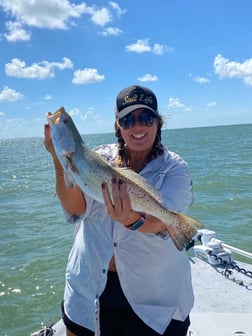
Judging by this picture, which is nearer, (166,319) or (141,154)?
(166,319)

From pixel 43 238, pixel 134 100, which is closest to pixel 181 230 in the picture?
pixel 134 100

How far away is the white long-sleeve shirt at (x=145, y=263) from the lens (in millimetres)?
2754

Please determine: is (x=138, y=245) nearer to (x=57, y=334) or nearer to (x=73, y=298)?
(x=73, y=298)

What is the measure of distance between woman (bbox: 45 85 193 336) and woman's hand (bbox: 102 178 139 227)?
0.43 ft

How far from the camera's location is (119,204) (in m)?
2.53

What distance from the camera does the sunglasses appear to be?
284cm

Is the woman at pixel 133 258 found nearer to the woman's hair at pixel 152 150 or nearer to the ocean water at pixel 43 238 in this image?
the woman's hair at pixel 152 150

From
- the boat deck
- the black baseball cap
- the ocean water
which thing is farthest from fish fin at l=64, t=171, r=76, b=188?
the ocean water

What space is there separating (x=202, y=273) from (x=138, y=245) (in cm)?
364

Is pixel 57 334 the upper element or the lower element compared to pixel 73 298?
Answer: lower

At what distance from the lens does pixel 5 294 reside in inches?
330

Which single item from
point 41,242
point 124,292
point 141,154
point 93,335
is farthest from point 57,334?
point 41,242

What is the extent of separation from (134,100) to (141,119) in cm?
16

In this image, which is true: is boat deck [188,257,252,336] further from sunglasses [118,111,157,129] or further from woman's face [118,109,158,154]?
sunglasses [118,111,157,129]
